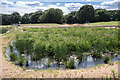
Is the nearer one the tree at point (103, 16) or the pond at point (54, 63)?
the pond at point (54, 63)

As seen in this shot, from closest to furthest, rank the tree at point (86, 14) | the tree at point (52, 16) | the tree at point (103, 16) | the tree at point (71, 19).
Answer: the tree at point (103, 16)
the tree at point (86, 14)
the tree at point (52, 16)
the tree at point (71, 19)

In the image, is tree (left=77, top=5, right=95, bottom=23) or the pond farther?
tree (left=77, top=5, right=95, bottom=23)

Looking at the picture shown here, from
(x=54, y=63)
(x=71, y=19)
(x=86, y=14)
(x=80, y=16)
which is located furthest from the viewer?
(x=71, y=19)

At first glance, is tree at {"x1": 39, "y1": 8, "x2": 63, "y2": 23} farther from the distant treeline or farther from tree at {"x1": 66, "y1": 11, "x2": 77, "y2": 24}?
tree at {"x1": 66, "y1": 11, "x2": 77, "y2": 24}

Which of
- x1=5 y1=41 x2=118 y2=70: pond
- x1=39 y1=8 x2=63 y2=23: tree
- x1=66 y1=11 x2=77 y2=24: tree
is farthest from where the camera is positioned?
x1=66 y1=11 x2=77 y2=24: tree

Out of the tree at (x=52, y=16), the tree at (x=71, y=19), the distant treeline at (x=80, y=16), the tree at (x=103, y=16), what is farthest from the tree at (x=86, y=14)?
the tree at (x=52, y=16)

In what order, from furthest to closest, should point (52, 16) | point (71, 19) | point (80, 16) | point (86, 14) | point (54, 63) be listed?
point (71, 19) → point (52, 16) → point (80, 16) → point (86, 14) → point (54, 63)

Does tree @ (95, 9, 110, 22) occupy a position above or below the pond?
above

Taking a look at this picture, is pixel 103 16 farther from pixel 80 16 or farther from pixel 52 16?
pixel 52 16

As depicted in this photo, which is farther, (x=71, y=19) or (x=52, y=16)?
(x=71, y=19)

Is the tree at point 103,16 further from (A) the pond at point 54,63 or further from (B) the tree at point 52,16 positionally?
(A) the pond at point 54,63

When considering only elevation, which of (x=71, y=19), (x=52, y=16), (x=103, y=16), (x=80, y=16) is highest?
(x=52, y=16)

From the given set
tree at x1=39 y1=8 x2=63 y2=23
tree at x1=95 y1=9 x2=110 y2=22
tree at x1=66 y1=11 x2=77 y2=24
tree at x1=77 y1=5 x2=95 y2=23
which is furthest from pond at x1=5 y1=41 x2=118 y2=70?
tree at x1=66 y1=11 x2=77 y2=24

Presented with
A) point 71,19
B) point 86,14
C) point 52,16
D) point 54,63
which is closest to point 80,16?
point 86,14
